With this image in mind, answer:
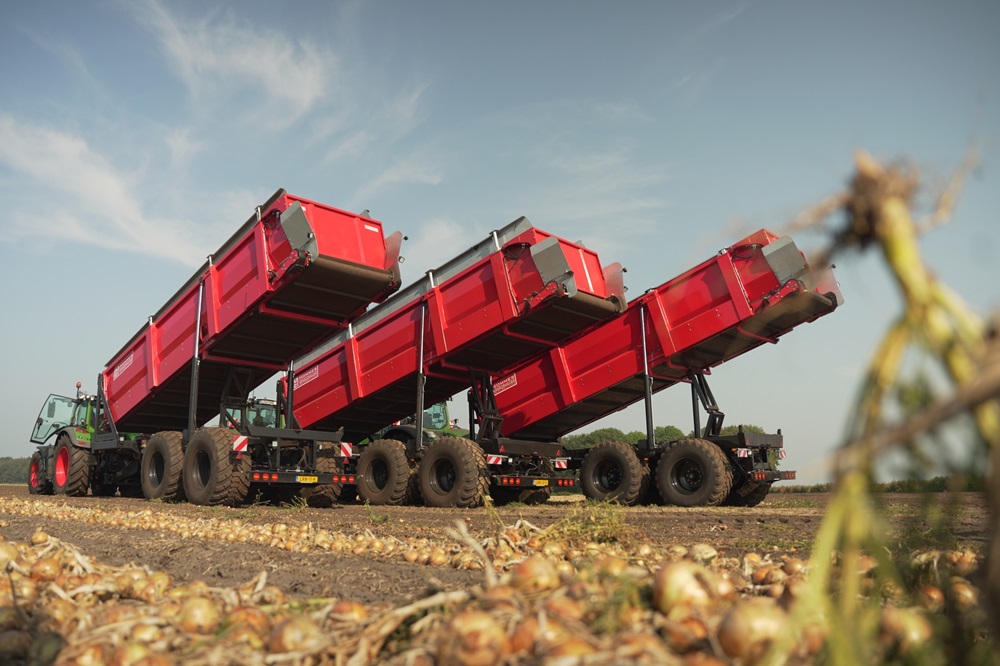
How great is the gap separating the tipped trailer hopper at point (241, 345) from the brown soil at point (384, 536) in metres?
1.15

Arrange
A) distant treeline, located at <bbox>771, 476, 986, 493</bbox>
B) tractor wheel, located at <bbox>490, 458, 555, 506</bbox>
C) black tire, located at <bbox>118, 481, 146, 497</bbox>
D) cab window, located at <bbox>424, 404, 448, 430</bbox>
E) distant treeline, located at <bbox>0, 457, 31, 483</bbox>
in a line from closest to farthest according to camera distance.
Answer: distant treeline, located at <bbox>771, 476, 986, 493</bbox>
tractor wheel, located at <bbox>490, 458, 555, 506</bbox>
black tire, located at <bbox>118, 481, 146, 497</bbox>
cab window, located at <bbox>424, 404, 448, 430</bbox>
distant treeline, located at <bbox>0, 457, 31, 483</bbox>

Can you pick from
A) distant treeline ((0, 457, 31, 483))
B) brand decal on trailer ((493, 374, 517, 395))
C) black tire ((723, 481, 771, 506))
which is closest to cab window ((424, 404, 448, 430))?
brand decal on trailer ((493, 374, 517, 395))

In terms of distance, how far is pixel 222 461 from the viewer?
9.71 m

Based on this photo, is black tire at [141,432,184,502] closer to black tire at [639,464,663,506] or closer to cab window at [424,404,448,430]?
cab window at [424,404,448,430]

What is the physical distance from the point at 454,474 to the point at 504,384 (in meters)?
2.79

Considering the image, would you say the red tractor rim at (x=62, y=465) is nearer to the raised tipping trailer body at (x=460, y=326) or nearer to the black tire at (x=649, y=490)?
the raised tipping trailer body at (x=460, y=326)

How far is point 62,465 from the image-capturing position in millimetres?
15016

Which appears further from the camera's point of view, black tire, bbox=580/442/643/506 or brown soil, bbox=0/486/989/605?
black tire, bbox=580/442/643/506

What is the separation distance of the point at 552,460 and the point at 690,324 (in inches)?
128

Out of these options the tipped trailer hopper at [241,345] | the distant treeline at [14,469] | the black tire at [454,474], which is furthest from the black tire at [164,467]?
the distant treeline at [14,469]

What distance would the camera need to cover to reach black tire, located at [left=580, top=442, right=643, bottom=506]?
10.9m

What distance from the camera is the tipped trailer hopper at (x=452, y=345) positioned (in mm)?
10703

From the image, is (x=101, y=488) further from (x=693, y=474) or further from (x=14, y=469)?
(x=14, y=469)

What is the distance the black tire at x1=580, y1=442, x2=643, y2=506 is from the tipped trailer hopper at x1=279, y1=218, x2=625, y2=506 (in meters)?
0.77
